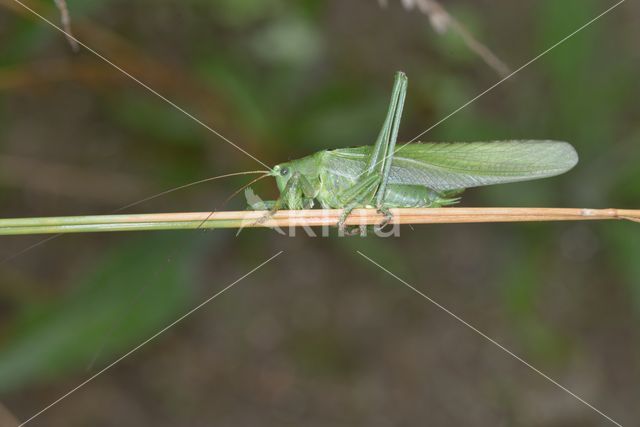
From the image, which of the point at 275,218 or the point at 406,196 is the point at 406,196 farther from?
the point at 275,218

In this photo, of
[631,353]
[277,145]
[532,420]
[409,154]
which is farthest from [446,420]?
[409,154]

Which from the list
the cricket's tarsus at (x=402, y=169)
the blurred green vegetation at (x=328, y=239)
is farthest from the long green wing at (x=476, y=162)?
the blurred green vegetation at (x=328, y=239)

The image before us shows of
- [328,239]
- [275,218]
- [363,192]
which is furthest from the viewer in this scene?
[328,239]

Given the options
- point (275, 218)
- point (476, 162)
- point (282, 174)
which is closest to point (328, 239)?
point (282, 174)

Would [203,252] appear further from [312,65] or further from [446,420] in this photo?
[446,420]

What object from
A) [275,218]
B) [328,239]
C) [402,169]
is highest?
[402,169]
